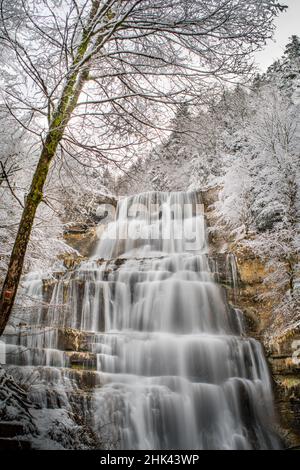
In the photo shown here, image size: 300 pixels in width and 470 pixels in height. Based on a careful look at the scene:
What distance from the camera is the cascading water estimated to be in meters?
6.45

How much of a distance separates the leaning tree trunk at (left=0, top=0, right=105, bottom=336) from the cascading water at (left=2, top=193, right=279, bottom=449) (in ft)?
5.61

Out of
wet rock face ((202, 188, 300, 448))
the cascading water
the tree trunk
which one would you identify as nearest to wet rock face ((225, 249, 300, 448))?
wet rock face ((202, 188, 300, 448))

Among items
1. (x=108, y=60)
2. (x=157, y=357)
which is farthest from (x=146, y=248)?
(x=108, y=60)

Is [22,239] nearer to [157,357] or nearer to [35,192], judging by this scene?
[35,192]

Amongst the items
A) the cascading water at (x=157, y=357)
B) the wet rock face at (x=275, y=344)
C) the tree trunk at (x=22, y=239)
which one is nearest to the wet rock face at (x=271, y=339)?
the wet rock face at (x=275, y=344)

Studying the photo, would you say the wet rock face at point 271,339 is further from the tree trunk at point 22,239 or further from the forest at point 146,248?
the tree trunk at point 22,239

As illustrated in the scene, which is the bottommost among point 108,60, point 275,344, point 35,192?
point 35,192

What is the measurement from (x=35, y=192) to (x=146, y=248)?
1262 centimetres

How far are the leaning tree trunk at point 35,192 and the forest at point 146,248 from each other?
2 centimetres

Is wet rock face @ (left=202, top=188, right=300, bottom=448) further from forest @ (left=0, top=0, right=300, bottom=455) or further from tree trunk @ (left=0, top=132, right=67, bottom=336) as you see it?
tree trunk @ (left=0, top=132, right=67, bottom=336)

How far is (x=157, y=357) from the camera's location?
837cm

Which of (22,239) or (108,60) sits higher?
(108,60)
